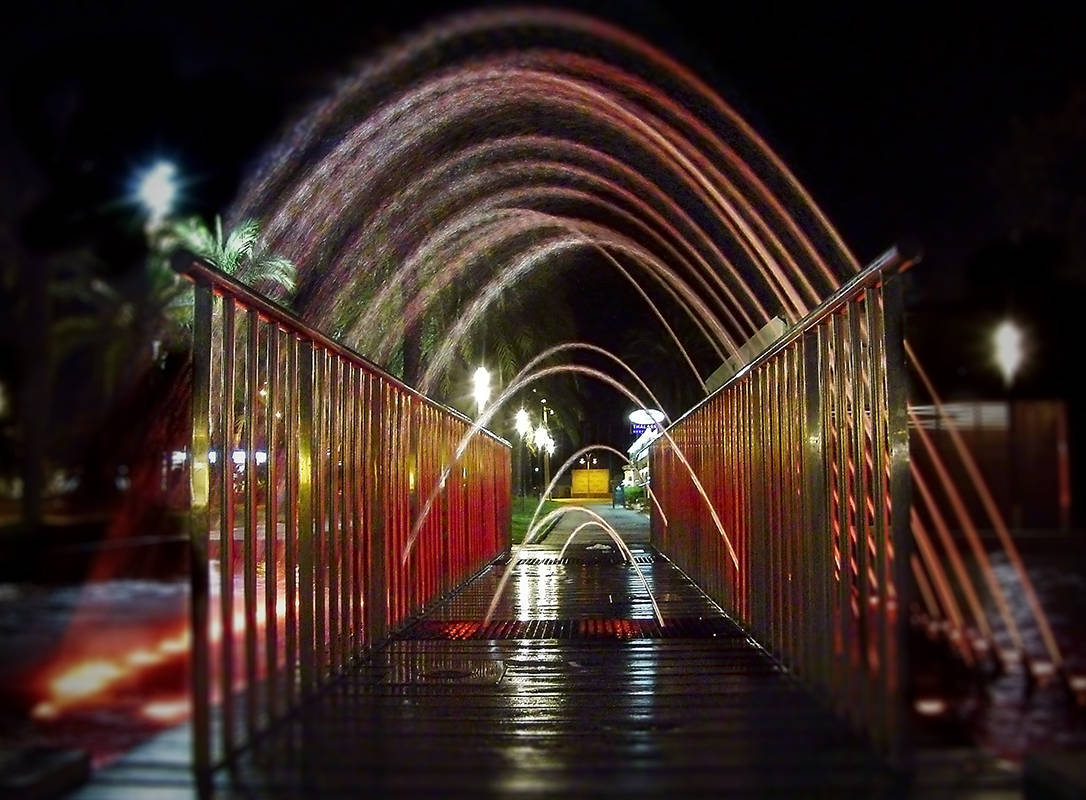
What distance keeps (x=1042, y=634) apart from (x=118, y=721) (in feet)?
28.3

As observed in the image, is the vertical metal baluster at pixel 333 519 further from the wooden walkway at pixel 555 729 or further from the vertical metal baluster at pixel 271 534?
the vertical metal baluster at pixel 271 534

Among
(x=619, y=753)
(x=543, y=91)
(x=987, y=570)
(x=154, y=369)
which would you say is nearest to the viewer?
(x=619, y=753)

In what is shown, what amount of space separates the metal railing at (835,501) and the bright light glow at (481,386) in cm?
2018

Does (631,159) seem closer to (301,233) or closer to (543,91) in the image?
(543,91)

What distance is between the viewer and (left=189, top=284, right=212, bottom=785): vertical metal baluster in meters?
4.76

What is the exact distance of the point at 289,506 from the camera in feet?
21.3

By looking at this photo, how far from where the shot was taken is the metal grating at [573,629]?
30.3ft

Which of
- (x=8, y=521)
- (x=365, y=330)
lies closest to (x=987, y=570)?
(x=365, y=330)

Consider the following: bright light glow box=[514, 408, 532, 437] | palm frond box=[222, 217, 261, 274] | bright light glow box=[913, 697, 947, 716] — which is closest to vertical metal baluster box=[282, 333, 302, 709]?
bright light glow box=[913, 697, 947, 716]

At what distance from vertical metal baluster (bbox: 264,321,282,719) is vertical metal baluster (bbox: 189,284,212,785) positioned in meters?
0.85

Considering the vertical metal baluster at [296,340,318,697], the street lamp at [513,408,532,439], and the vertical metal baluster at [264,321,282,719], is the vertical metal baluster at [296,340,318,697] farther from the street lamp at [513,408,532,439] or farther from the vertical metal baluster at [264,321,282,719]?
the street lamp at [513,408,532,439]

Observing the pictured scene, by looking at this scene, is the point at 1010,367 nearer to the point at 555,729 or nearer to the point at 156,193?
the point at 156,193

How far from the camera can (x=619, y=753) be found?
535 centimetres

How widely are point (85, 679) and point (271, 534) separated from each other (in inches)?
175
